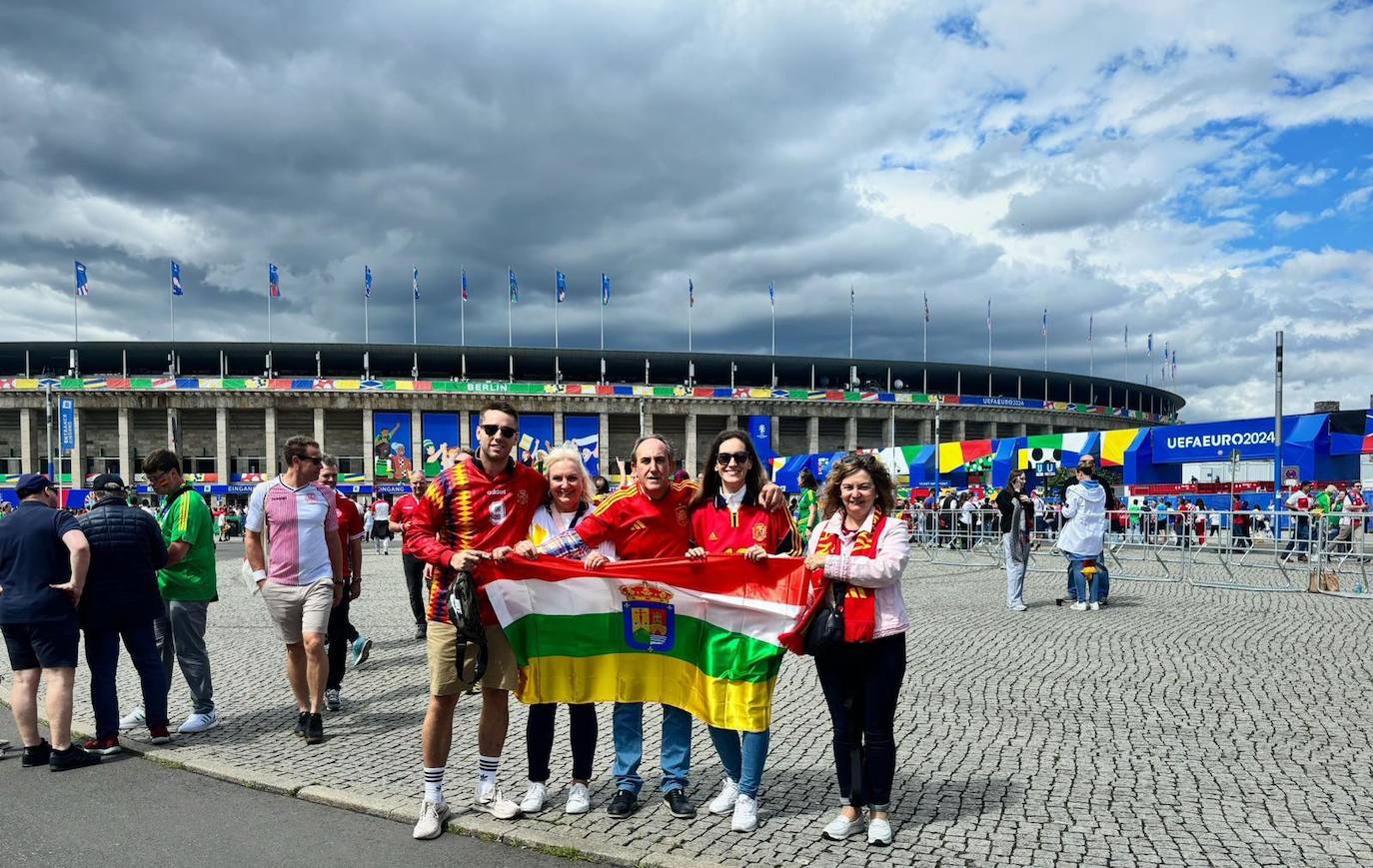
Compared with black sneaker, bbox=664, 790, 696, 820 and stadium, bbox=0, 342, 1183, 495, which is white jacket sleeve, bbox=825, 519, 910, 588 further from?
stadium, bbox=0, 342, 1183, 495

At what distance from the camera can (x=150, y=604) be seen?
20.3 feet

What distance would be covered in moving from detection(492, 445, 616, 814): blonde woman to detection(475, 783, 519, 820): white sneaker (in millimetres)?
94

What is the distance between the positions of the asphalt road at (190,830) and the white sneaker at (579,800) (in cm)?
42

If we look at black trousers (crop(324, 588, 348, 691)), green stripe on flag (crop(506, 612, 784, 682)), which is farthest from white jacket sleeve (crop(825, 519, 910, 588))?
black trousers (crop(324, 588, 348, 691))

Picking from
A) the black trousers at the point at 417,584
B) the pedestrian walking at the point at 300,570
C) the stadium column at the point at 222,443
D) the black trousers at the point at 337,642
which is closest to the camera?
the pedestrian walking at the point at 300,570

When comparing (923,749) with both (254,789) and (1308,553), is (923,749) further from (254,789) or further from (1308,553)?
(1308,553)

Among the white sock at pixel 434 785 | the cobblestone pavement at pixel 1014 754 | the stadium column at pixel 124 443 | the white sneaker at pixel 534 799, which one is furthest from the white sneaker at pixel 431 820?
the stadium column at pixel 124 443

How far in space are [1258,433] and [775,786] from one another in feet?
70.2

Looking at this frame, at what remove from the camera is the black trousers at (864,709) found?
4188 mm

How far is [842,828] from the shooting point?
4191 mm

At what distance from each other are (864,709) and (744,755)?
25.1 inches

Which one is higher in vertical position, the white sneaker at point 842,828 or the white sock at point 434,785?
the white sock at point 434,785

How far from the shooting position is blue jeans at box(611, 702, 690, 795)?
4570 millimetres

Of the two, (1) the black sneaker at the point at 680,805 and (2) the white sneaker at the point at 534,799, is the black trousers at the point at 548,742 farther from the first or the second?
(1) the black sneaker at the point at 680,805
